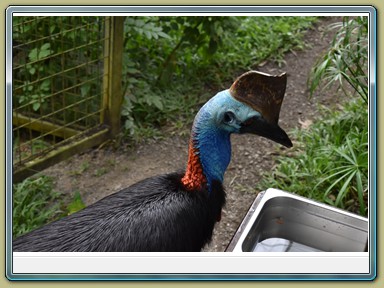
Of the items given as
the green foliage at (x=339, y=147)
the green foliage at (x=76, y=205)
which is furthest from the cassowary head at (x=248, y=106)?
the green foliage at (x=76, y=205)

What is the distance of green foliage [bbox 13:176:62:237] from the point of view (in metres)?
2.85

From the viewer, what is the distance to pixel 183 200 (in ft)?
6.98

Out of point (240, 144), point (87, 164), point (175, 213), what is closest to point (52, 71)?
point (87, 164)

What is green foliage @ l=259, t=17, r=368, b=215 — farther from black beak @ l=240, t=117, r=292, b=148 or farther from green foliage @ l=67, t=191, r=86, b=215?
green foliage @ l=67, t=191, r=86, b=215

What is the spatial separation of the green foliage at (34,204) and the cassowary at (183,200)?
77cm

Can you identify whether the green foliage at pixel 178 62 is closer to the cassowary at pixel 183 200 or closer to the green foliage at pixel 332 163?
the green foliage at pixel 332 163

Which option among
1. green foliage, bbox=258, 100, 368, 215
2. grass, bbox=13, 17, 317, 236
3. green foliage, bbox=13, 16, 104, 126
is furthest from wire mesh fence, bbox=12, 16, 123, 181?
green foliage, bbox=258, 100, 368, 215

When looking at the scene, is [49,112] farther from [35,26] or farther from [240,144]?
[240,144]

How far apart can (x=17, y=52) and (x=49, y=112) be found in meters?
0.38

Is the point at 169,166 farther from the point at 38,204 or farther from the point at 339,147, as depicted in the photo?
the point at 339,147

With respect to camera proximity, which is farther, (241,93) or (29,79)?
(29,79)

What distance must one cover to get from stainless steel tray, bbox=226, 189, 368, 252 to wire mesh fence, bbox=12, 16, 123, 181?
3.26ft

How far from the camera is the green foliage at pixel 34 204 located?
9.34 feet

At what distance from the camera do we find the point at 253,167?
3.28 meters
